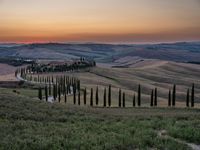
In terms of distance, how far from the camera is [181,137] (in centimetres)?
1777

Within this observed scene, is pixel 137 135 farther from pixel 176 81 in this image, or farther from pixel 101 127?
pixel 176 81

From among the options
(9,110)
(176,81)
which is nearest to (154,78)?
(176,81)

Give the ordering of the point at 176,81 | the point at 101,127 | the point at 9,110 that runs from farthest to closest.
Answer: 1. the point at 176,81
2. the point at 9,110
3. the point at 101,127

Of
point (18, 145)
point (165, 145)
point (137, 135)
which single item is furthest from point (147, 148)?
point (18, 145)

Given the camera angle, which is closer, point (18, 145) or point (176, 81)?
point (18, 145)

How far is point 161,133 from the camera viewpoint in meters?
18.9

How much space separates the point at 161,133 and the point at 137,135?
1839 millimetres

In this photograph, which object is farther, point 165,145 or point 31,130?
point 31,130

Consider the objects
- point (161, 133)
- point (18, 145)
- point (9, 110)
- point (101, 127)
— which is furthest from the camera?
point (9, 110)

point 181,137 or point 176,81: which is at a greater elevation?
point 181,137

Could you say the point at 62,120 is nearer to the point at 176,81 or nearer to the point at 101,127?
the point at 101,127

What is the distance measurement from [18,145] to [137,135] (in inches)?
216

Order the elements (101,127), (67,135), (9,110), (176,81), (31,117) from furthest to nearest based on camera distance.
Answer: (176,81)
(9,110)
(31,117)
(101,127)
(67,135)

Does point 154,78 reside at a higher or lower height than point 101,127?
lower
